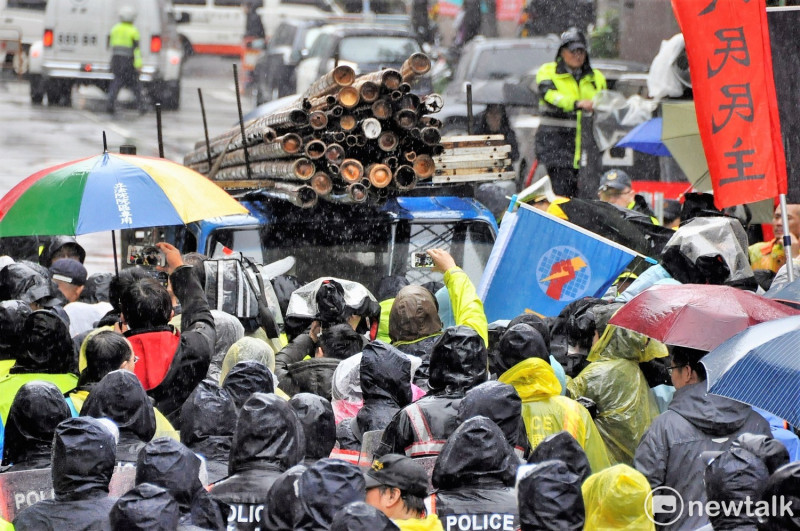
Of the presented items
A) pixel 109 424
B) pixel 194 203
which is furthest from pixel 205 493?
pixel 194 203

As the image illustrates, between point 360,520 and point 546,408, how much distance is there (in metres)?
2.19

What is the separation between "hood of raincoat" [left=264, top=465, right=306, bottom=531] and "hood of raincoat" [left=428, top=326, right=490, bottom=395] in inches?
53.3

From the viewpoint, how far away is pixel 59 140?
2181 cm

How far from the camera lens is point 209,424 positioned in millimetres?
5613

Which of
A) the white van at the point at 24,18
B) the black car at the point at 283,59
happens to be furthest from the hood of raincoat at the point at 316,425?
Answer: the white van at the point at 24,18

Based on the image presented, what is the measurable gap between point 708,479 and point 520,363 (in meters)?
1.48

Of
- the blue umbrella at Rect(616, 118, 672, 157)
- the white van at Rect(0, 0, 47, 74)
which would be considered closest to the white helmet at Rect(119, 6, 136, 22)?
the white van at Rect(0, 0, 47, 74)

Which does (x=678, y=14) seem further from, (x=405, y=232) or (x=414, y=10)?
(x=414, y=10)

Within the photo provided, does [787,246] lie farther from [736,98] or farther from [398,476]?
[398,476]

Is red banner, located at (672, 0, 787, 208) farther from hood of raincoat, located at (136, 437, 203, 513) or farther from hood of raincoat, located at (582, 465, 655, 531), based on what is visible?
hood of raincoat, located at (136, 437, 203, 513)

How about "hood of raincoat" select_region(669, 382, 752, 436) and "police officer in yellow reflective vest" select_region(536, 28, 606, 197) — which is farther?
"police officer in yellow reflective vest" select_region(536, 28, 606, 197)

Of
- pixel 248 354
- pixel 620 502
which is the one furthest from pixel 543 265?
pixel 620 502

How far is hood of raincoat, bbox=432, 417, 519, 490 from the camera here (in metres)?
4.76

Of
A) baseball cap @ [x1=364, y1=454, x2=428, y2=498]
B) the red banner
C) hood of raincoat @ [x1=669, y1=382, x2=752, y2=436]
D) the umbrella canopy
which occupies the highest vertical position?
the red banner
